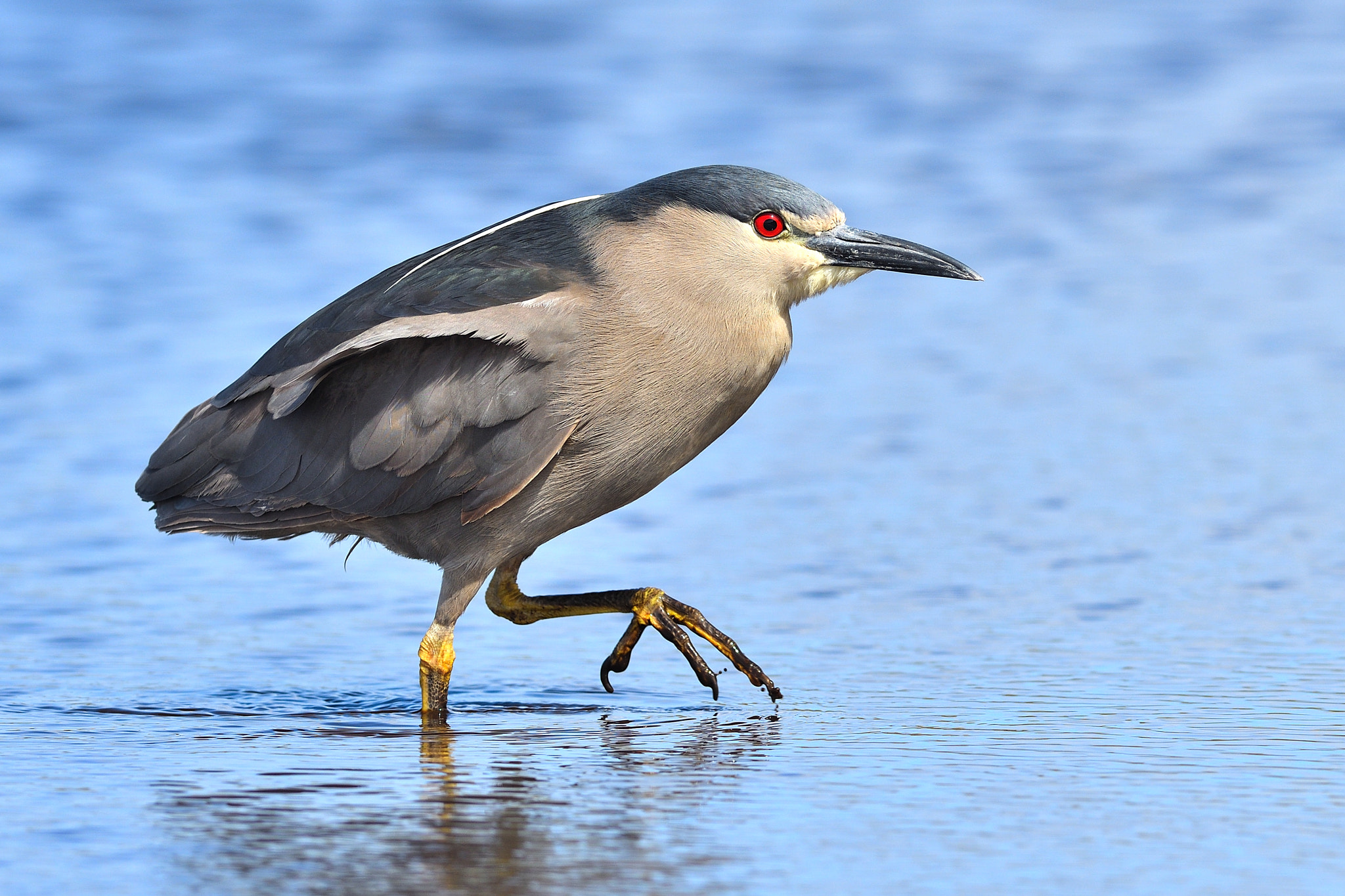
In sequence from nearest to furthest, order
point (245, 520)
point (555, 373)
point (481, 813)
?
point (481, 813)
point (555, 373)
point (245, 520)

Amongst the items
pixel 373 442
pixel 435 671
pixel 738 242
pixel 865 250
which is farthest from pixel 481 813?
pixel 865 250

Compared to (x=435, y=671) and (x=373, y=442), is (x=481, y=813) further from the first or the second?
(x=373, y=442)

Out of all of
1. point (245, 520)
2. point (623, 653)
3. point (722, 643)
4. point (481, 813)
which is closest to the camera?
point (481, 813)

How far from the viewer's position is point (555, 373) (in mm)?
5770

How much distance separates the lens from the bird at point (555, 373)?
5.79m

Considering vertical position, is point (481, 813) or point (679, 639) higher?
point (679, 639)

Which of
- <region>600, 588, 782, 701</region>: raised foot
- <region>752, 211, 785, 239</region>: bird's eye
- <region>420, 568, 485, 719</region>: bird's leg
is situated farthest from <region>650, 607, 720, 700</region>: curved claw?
<region>752, 211, 785, 239</region>: bird's eye

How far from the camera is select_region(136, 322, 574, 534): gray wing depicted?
5797 mm

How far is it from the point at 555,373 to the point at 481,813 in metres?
1.72

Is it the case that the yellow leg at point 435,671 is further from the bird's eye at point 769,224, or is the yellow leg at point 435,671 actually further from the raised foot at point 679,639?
the bird's eye at point 769,224

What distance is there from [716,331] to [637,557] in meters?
2.10

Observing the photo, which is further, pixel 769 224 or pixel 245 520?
pixel 245 520

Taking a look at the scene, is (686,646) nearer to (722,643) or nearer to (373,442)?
(722,643)

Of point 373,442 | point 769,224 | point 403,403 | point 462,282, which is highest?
point 769,224
